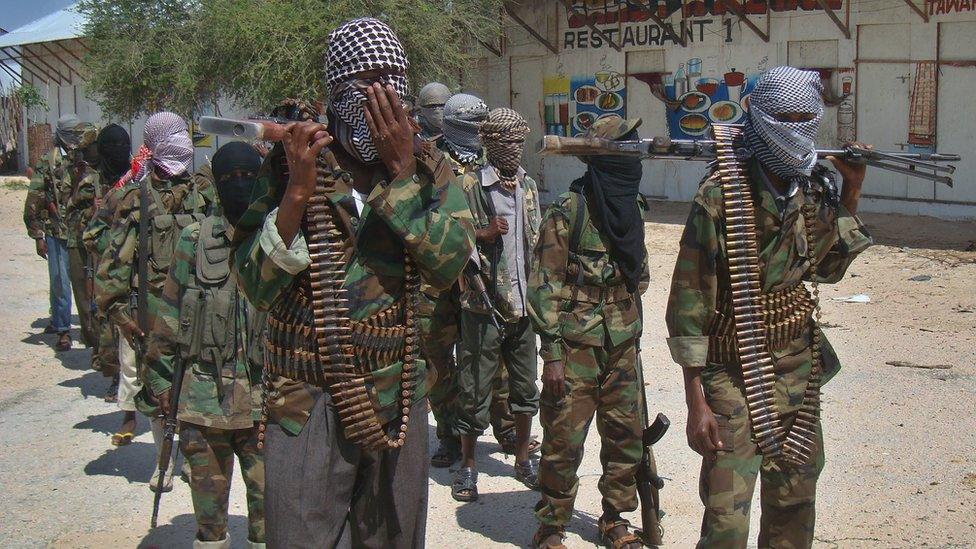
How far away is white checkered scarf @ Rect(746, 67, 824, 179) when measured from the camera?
3.94m

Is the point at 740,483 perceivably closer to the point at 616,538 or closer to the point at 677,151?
the point at 677,151

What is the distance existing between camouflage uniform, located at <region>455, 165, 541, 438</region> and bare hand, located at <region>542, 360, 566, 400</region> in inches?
50.5

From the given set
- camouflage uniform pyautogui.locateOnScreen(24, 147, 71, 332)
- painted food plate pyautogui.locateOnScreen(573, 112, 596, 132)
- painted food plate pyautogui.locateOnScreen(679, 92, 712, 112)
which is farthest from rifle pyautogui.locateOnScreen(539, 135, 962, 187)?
painted food plate pyautogui.locateOnScreen(573, 112, 596, 132)

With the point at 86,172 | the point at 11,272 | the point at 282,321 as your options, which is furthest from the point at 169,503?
the point at 11,272

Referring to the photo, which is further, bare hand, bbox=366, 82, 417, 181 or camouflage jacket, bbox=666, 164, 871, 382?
camouflage jacket, bbox=666, 164, 871, 382

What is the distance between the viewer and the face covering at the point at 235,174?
15.0 ft

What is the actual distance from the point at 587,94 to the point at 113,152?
1546 cm

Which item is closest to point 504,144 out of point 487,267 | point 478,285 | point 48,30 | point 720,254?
point 487,267

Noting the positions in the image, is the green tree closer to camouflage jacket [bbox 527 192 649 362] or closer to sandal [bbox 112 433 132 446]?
sandal [bbox 112 433 132 446]

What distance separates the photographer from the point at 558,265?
5.11 metres

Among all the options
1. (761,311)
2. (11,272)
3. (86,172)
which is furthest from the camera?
(11,272)

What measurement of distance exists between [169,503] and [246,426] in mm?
1863

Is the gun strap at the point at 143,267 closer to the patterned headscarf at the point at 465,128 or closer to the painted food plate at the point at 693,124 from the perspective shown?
the patterned headscarf at the point at 465,128

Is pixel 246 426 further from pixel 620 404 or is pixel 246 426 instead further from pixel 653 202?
pixel 653 202
